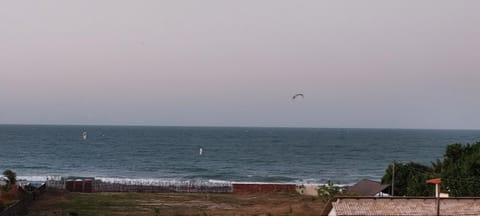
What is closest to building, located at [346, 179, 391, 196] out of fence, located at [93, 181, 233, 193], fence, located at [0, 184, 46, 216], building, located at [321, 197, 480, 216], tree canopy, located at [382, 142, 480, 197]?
tree canopy, located at [382, 142, 480, 197]

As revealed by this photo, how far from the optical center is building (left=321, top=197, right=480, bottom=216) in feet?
88.3

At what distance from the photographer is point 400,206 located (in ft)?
89.7

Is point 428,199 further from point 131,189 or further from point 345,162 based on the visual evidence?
point 345,162

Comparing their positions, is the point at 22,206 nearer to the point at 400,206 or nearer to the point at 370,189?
the point at 370,189

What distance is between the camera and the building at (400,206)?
26922 millimetres

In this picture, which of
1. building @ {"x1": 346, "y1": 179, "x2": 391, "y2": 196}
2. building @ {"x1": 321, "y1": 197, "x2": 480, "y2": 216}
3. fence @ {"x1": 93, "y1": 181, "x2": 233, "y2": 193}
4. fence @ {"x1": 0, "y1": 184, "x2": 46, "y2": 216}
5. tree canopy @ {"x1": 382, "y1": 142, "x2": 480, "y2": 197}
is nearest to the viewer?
building @ {"x1": 321, "y1": 197, "x2": 480, "y2": 216}

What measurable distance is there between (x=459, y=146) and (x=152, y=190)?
3096 cm

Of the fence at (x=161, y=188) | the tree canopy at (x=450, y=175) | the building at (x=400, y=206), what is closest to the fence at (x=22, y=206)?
the fence at (x=161, y=188)

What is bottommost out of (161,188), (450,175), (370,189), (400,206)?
(161,188)

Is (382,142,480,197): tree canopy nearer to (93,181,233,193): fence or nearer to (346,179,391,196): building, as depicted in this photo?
(346,179,391,196): building

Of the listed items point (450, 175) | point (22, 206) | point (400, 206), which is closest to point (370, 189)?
point (450, 175)

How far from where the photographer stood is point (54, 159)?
419ft

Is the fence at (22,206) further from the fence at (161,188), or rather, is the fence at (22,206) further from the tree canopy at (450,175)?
the tree canopy at (450,175)

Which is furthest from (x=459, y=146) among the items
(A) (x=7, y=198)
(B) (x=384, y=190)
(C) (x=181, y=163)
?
(C) (x=181, y=163)
